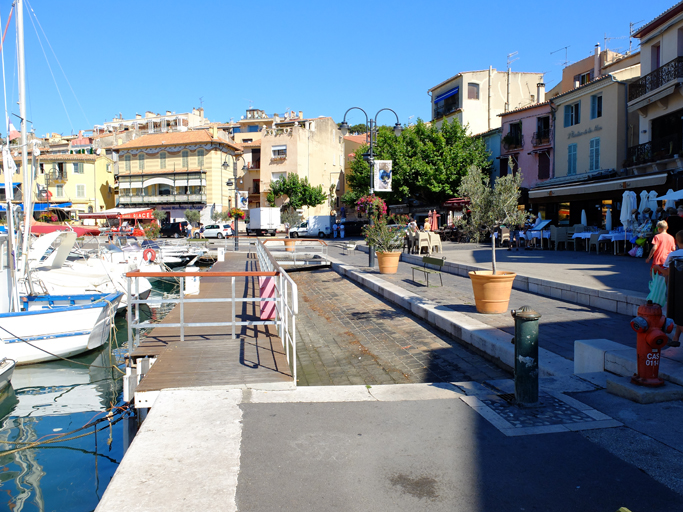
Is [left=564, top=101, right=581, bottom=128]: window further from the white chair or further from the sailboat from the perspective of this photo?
the sailboat

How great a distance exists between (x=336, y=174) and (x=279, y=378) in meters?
63.6

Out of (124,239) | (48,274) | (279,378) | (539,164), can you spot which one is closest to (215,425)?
(279,378)

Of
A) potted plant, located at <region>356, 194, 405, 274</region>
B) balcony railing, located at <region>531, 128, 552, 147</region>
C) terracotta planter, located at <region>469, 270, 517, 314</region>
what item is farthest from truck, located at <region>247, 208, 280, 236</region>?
terracotta planter, located at <region>469, 270, 517, 314</region>

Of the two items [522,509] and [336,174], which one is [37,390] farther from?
[336,174]

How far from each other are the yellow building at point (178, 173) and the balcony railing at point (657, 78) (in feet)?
138

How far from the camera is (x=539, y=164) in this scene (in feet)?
116

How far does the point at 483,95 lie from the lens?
44094 mm

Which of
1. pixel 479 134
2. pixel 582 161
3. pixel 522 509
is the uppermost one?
pixel 479 134

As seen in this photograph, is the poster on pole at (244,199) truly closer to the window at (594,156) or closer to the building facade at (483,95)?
the building facade at (483,95)

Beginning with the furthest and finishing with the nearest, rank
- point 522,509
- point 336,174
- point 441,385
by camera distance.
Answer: point 336,174 < point 441,385 < point 522,509

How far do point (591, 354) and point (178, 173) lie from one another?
58.8m

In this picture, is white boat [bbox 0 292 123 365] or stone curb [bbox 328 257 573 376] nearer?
stone curb [bbox 328 257 573 376]

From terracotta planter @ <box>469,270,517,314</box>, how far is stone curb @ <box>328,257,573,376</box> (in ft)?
1.48

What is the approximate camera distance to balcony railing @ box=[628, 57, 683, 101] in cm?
2109
